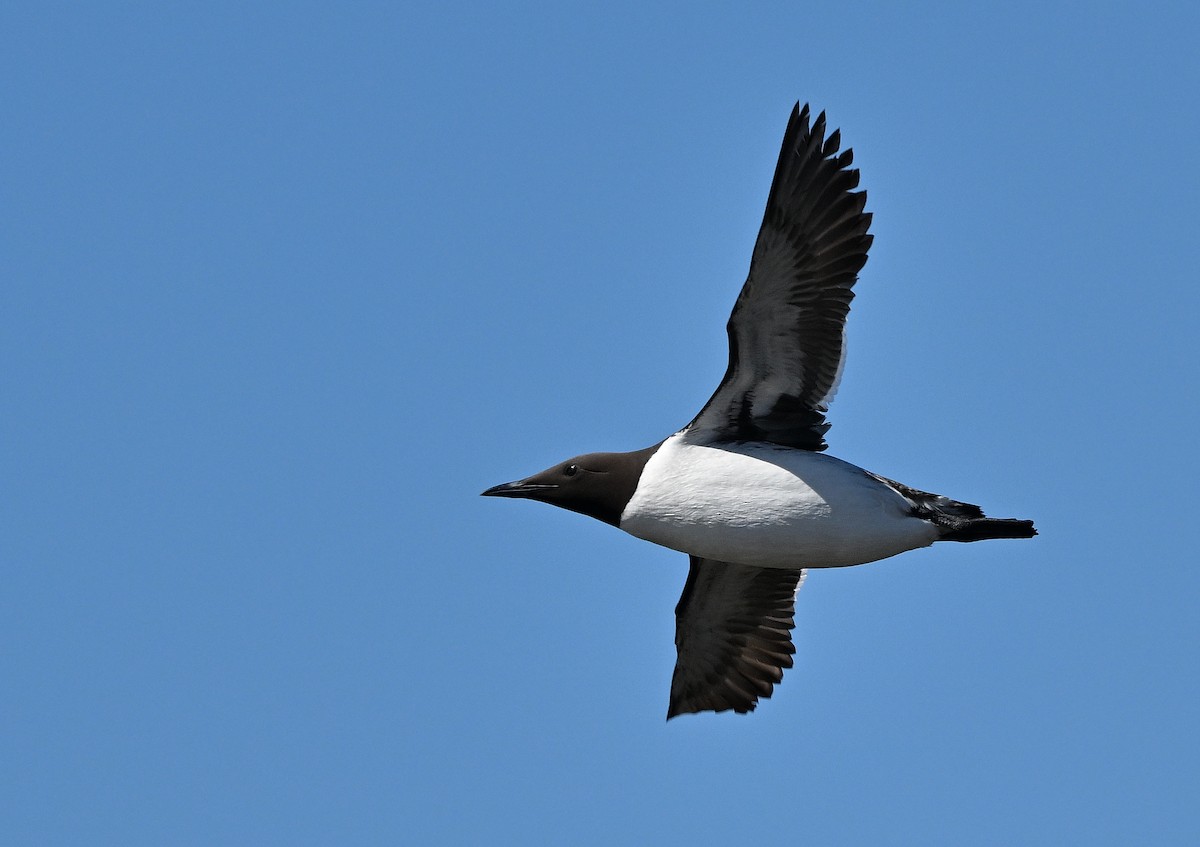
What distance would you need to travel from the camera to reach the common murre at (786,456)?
40.3ft

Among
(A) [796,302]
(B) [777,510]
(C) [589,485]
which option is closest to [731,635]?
(C) [589,485]

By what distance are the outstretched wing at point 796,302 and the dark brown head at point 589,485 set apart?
625 millimetres

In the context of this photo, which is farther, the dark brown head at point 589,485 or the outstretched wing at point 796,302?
the dark brown head at point 589,485

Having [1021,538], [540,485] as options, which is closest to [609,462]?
[540,485]

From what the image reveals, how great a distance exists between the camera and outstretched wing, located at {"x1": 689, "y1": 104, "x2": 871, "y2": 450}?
1227 centimetres

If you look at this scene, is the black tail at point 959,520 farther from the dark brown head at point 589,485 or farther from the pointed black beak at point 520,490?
the pointed black beak at point 520,490

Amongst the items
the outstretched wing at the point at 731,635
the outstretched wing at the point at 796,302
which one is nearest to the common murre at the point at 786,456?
the outstretched wing at the point at 796,302

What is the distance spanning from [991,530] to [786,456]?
1.68 metres

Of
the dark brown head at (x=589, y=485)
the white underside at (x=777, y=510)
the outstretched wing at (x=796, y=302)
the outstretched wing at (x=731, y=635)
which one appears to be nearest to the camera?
the outstretched wing at (x=796, y=302)

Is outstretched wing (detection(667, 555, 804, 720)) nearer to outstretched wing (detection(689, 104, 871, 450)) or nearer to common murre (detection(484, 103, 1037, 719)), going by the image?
common murre (detection(484, 103, 1037, 719))

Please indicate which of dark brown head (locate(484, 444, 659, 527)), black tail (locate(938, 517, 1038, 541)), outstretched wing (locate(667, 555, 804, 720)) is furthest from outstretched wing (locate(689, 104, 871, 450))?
outstretched wing (locate(667, 555, 804, 720))

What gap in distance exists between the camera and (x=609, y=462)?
13.4 metres

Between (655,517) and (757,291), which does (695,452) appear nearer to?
(655,517)


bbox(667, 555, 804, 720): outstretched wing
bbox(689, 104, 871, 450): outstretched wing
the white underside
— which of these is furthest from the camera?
bbox(667, 555, 804, 720): outstretched wing
